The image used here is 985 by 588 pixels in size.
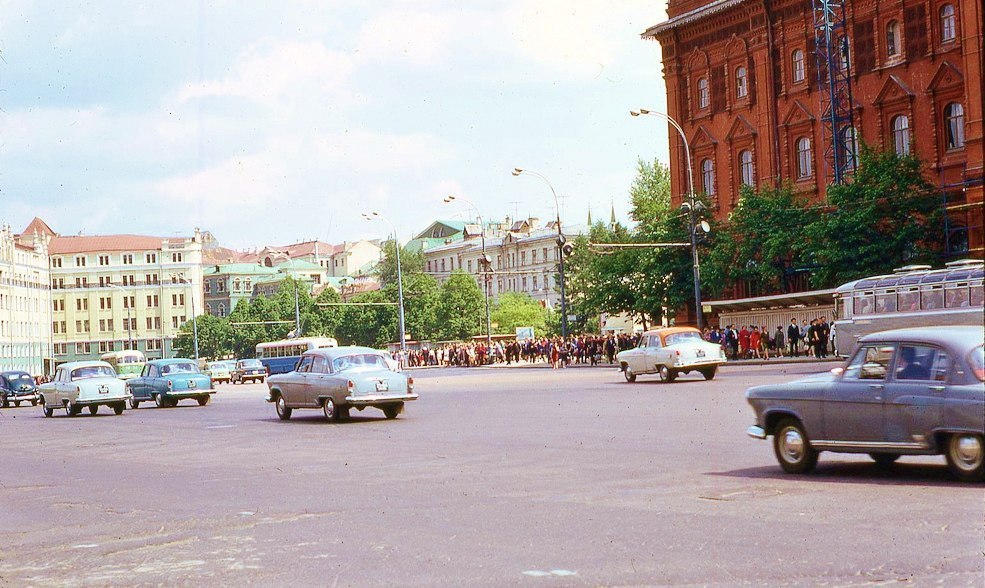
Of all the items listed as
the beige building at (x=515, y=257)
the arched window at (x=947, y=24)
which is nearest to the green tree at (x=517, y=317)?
the beige building at (x=515, y=257)

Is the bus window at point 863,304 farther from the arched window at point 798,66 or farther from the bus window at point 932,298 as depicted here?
the arched window at point 798,66

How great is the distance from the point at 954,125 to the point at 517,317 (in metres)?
76.2

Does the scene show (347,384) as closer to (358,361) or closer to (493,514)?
Result: (358,361)

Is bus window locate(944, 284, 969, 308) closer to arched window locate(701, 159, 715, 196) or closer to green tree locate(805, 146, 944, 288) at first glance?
green tree locate(805, 146, 944, 288)

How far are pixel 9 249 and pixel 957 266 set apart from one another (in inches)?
5377

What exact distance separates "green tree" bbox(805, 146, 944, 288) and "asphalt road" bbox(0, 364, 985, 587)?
3428cm

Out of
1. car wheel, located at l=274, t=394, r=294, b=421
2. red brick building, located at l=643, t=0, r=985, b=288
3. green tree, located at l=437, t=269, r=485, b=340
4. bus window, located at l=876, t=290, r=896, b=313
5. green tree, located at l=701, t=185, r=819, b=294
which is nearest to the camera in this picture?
car wheel, located at l=274, t=394, r=294, b=421

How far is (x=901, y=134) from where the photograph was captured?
6050 centimetres

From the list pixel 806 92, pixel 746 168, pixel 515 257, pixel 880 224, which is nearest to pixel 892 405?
pixel 880 224

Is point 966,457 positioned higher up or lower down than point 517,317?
lower down

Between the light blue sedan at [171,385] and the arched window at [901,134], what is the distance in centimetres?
3354

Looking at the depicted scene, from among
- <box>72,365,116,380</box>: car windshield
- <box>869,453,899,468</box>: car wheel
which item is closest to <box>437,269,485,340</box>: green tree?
<box>72,365,116,380</box>: car windshield

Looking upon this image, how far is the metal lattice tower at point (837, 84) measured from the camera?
2438 inches

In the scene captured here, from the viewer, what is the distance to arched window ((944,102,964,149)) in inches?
2237
